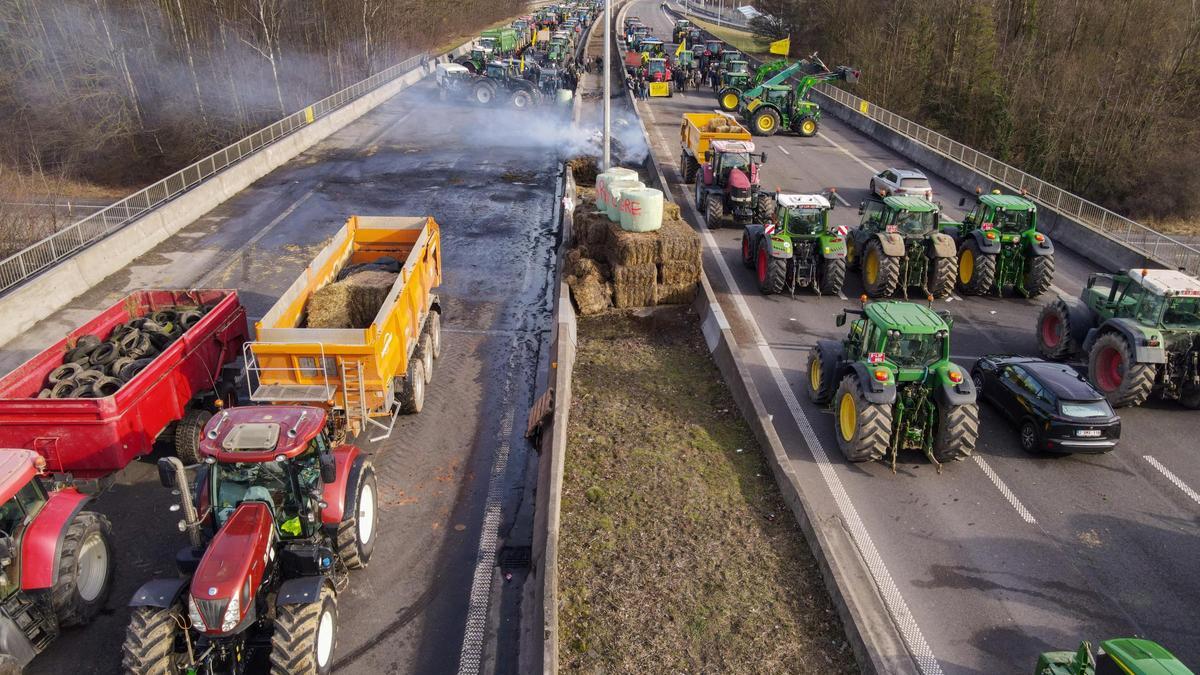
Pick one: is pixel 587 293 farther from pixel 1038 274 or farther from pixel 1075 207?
pixel 1075 207

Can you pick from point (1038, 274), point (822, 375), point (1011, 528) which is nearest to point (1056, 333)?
point (1038, 274)

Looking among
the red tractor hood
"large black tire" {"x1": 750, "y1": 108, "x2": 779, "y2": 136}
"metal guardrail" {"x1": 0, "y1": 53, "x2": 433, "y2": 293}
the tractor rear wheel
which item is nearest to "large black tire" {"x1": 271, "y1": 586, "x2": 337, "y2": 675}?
the red tractor hood

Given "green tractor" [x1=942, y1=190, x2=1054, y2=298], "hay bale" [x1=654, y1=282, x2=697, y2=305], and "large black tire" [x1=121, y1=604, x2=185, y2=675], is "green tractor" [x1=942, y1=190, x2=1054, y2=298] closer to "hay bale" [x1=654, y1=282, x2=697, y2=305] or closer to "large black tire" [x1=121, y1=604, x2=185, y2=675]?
"hay bale" [x1=654, y1=282, x2=697, y2=305]

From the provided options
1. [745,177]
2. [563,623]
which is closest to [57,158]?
[745,177]

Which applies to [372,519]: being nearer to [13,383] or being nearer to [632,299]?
[13,383]

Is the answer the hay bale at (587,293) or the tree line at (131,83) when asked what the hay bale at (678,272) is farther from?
the tree line at (131,83)

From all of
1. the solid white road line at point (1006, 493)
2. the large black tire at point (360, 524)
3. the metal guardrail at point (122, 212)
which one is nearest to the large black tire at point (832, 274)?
the solid white road line at point (1006, 493)
